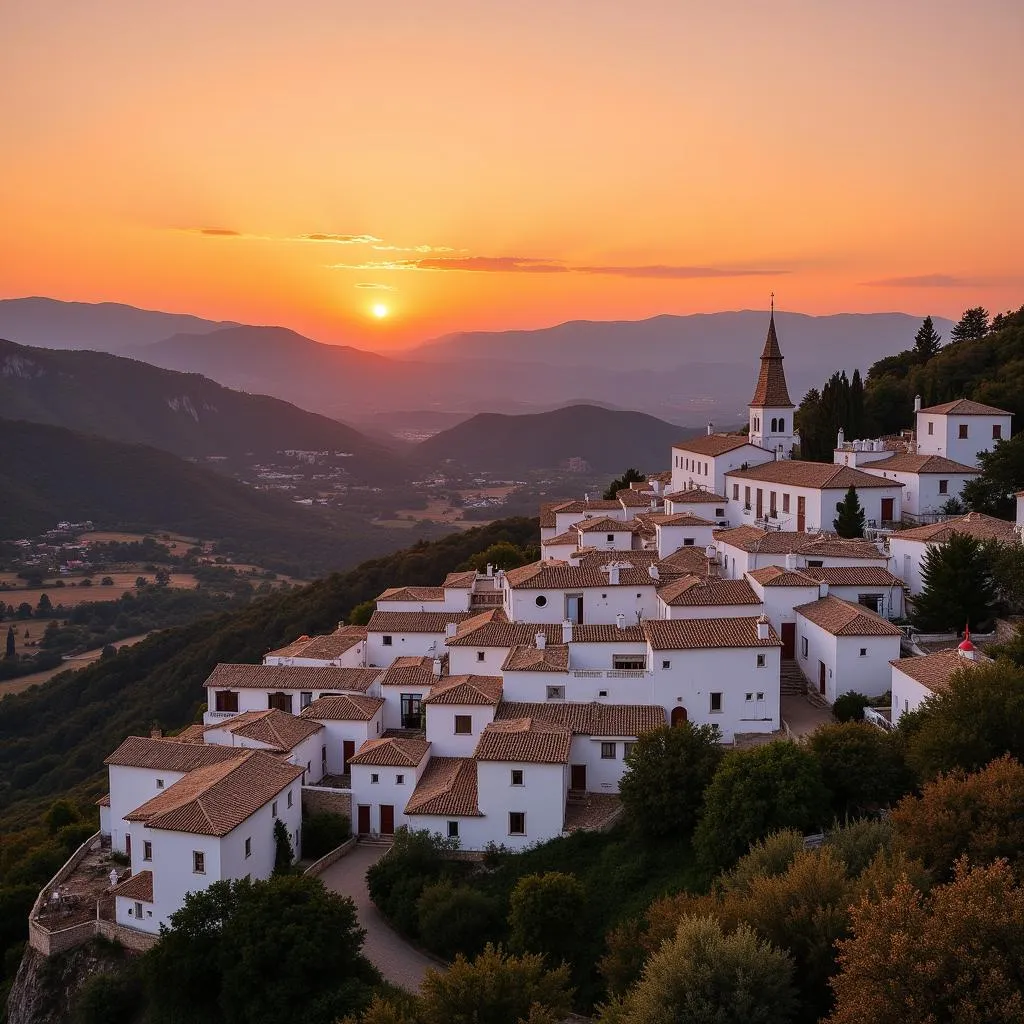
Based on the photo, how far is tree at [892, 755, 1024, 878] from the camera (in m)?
16.3

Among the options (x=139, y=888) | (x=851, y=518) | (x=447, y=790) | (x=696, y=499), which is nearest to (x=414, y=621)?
(x=447, y=790)

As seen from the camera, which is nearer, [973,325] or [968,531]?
[968,531]

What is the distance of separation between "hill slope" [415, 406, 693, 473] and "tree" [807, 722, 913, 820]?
137 meters

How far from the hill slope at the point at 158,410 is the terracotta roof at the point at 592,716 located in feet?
460

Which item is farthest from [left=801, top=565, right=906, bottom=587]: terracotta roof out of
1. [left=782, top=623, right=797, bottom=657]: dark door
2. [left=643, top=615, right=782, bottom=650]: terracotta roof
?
[left=643, top=615, right=782, bottom=650]: terracotta roof

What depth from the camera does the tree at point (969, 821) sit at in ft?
53.6

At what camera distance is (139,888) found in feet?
81.4

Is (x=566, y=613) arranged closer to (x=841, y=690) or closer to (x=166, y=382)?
(x=841, y=690)

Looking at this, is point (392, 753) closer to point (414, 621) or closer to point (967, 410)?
point (414, 621)

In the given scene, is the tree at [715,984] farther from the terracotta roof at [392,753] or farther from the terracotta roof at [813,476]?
the terracotta roof at [813,476]

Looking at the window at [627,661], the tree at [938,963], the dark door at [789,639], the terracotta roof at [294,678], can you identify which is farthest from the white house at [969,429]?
the tree at [938,963]

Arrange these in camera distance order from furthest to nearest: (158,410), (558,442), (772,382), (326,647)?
(558,442) < (158,410) < (772,382) < (326,647)

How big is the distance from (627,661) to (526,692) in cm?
322

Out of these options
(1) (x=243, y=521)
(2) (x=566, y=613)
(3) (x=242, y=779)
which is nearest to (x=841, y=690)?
(2) (x=566, y=613)
